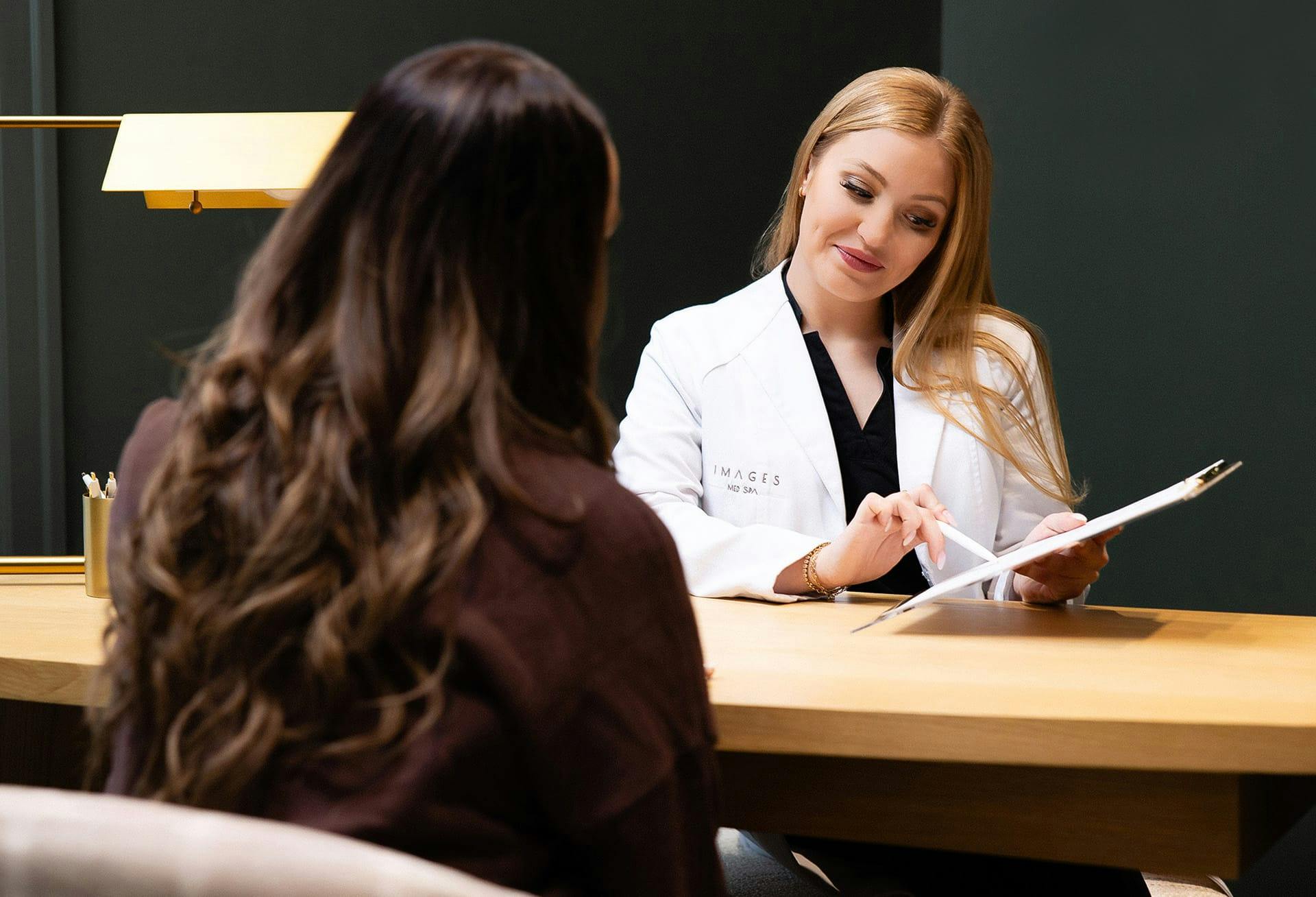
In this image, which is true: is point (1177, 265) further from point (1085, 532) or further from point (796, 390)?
point (1085, 532)

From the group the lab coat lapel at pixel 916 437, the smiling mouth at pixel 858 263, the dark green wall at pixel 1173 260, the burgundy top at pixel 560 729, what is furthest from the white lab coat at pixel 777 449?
the burgundy top at pixel 560 729

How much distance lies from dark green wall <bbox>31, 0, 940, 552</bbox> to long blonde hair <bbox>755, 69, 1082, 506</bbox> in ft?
3.62

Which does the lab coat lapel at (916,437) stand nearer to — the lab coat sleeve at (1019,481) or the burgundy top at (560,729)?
the lab coat sleeve at (1019,481)

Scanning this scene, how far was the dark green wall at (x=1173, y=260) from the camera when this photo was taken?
228 centimetres

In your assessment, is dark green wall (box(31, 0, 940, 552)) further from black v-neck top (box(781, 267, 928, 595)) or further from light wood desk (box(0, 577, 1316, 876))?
light wood desk (box(0, 577, 1316, 876))

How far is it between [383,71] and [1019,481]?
1758 mm

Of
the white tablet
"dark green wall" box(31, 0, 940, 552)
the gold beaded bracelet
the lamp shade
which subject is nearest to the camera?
the white tablet

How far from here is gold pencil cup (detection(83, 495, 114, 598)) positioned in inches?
60.5

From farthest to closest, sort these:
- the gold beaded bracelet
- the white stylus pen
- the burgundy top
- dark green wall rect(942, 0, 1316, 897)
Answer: dark green wall rect(942, 0, 1316, 897)
the gold beaded bracelet
the white stylus pen
the burgundy top

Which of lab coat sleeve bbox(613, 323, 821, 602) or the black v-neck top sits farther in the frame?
the black v-neck top

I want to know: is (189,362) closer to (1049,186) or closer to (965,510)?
(965,510)

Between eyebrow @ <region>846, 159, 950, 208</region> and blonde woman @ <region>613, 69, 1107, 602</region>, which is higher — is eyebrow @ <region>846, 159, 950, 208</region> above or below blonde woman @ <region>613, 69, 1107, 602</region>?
above

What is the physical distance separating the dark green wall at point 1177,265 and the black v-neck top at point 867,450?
0.81 m

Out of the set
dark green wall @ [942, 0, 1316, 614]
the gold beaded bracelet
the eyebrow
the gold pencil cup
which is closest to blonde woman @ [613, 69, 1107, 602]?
the eyebrow
